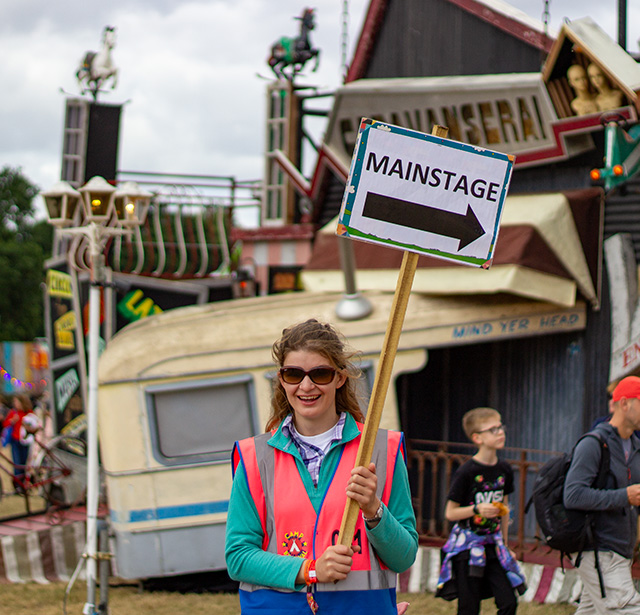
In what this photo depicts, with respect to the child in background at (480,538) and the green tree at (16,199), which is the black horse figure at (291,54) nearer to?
the child in background at (480,538)

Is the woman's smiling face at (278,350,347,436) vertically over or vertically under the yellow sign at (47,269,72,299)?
over

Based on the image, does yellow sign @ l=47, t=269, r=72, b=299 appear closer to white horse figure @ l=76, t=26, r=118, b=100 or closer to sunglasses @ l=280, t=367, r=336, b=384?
white horse figure @ l=76, t=26, r=118, b=100

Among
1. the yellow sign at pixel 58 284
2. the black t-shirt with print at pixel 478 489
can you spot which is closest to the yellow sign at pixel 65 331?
the yellow sign at pixel 58 284

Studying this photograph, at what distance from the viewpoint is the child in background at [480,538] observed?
6270 millimetres

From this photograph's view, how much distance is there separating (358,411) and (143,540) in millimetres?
6465

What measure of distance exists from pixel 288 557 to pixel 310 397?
1.65 ft

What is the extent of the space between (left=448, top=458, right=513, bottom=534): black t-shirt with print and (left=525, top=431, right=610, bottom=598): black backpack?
2.01ft

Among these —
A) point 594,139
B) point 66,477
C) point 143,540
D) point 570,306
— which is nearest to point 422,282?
point 570,306

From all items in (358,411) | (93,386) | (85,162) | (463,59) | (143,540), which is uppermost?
(463,59)

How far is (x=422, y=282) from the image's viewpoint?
10.1m

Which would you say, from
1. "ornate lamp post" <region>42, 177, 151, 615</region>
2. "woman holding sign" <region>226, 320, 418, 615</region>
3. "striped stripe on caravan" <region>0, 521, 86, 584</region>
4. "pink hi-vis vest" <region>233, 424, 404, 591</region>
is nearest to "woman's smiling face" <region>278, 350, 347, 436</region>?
"woman holding sign" <region>226, 320, 418, 615</region>

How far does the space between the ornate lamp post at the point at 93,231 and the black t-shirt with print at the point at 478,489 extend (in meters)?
3.63

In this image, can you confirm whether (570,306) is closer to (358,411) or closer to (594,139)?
(594,139)

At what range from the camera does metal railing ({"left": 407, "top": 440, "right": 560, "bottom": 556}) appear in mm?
9789
